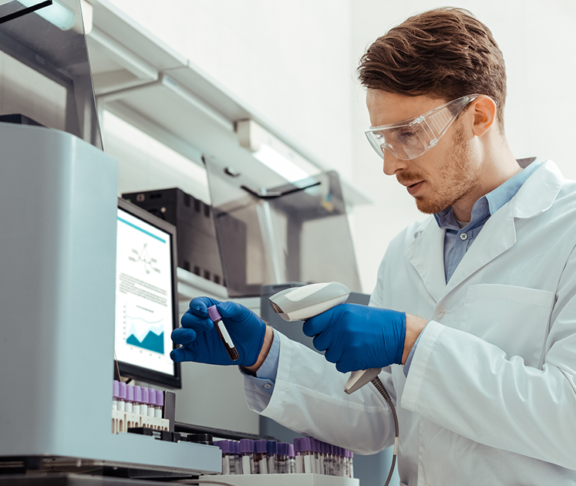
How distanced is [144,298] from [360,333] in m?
0.62

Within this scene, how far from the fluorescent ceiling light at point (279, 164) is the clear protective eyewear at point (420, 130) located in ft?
3.55

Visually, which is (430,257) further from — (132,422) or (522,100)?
(522,100)

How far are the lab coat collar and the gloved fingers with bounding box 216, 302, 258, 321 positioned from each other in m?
0.38

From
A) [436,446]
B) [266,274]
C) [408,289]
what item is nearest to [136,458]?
[436,446]

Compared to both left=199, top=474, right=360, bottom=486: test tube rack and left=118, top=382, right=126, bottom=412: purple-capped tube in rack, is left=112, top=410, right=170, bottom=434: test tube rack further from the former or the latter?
left=199, top=474, right=360, bottom=486: test tube rack

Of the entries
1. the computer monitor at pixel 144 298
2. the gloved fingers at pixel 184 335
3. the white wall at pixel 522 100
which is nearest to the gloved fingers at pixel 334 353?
the gloved fingers at pixel 184 335

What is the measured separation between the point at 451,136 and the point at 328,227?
1467 millimetres

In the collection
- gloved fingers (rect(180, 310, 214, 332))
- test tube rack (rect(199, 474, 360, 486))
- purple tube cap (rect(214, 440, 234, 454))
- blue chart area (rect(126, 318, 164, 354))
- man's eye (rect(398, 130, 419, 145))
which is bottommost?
test tube rack (rect(199, 474, 360, 486))

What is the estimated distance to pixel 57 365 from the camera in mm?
608

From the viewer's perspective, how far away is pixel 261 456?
1.07m

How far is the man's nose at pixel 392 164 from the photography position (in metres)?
1.29

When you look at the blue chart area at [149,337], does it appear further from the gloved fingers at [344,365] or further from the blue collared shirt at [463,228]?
the gloved fingers at [344,365]

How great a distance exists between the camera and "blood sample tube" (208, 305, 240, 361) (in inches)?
38.9

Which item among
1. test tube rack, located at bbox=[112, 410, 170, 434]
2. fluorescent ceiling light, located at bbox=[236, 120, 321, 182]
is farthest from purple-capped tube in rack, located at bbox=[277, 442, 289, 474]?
fluorescent ceiling light, located at bbox=[236, 120, 321, 182]
